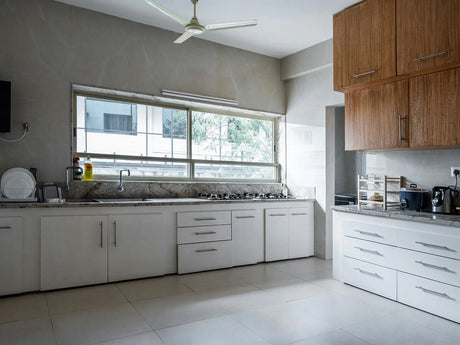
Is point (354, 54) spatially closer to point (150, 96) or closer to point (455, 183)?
point (455, 183)

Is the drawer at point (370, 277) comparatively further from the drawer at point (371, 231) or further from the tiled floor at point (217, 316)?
the drawer at point (371, 231)

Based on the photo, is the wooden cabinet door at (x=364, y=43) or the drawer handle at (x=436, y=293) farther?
the wooden cabinet door at (x=364, y=43)

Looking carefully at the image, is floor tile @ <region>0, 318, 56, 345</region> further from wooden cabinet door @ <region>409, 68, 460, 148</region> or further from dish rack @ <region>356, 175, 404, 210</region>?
wooden cabinet door @ <region>409, 68, 460, 148</region>

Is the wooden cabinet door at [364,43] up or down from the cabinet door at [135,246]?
up

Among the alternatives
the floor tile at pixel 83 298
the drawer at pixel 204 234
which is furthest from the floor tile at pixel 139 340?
the drawer at pixel 204 234

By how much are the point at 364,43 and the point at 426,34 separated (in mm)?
562

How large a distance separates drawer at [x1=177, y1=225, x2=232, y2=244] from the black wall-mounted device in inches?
72.6

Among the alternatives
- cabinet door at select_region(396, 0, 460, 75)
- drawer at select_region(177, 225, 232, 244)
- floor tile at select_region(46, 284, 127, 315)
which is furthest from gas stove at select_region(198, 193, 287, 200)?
cabinet door at select_region(396, 0, 460, 75)

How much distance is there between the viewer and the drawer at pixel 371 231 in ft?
9.34

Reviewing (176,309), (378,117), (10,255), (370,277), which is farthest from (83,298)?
(378,117)

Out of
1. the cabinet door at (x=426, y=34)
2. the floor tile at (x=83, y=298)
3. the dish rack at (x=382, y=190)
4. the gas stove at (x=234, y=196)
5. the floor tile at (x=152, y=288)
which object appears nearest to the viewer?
the cabinet door at (x=426, y=34)

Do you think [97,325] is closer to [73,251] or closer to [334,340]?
[73,251]

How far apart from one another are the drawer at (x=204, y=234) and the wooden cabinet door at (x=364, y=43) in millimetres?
1908

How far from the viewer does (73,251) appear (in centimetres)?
307
